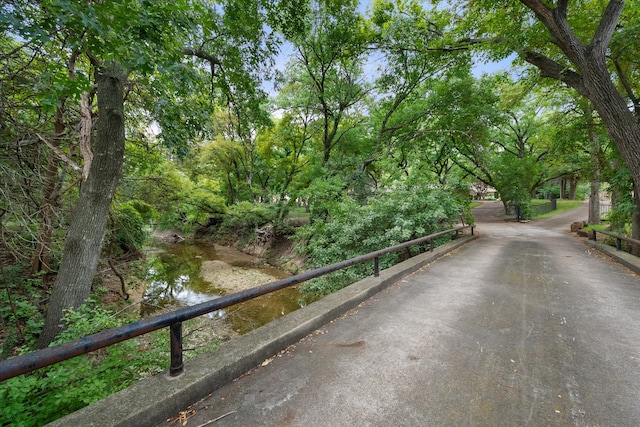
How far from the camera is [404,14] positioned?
33.2ft

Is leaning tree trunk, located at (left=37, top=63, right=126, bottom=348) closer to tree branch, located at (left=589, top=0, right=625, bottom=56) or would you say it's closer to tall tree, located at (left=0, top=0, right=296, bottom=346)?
tall tree, located at (left=0, top=0, right=296, bottom=346)

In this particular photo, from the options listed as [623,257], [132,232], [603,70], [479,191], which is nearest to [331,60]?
[603,70]

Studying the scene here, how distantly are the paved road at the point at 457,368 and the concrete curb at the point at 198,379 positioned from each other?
0.10 metres

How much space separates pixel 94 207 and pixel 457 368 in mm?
5257

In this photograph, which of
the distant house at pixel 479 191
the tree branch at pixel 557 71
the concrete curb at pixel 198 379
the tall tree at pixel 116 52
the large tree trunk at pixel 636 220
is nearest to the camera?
the concrete curb at pixel 198 379

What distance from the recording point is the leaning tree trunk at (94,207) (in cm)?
396

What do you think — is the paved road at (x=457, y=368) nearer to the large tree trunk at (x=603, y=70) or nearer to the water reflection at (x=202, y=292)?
the large tree trunk at (x=603, y=70)

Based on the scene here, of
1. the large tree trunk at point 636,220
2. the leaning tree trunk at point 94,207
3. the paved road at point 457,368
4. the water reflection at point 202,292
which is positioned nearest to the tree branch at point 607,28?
the large tree trunk at point 636,220

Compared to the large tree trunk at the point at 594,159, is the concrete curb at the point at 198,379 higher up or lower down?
lower down

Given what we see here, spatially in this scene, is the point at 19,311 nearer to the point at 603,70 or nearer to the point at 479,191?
the point at 603,70

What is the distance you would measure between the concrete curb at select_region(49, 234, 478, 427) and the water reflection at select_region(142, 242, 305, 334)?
350 centimetres

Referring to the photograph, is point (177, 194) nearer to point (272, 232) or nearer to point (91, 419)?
point (272, 232)

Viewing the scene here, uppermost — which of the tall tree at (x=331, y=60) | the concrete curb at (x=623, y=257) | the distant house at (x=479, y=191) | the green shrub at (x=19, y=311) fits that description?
the tall tree at (x=331, y=60)

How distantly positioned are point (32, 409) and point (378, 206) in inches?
334
